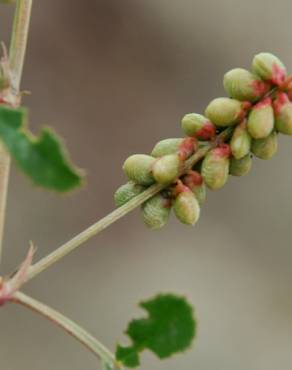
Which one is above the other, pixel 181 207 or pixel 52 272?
pixel 52 272

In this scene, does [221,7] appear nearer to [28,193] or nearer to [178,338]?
[28,193]

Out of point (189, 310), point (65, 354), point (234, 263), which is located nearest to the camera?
point (189, 310)

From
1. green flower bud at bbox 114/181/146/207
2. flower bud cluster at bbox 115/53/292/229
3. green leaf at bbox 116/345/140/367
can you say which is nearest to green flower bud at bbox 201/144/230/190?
flower bud cluster at bbox 115/53/292/229

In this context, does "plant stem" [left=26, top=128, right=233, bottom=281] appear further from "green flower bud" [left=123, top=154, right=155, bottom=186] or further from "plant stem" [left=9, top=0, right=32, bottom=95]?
"plant stem" [left=9, top=0, right=32, bottom=95]

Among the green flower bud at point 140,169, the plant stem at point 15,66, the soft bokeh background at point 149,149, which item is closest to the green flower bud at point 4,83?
the plant stem at point 15,66

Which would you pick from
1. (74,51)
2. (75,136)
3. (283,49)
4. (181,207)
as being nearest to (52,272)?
(75,136)

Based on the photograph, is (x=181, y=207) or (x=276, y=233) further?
(x=276, y=233)

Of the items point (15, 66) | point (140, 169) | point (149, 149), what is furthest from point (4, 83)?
point (149, 149)

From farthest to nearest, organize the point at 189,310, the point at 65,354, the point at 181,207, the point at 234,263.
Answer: the point at 234,263, the point at 65,354, the point at 181,207, the point at 189,310
